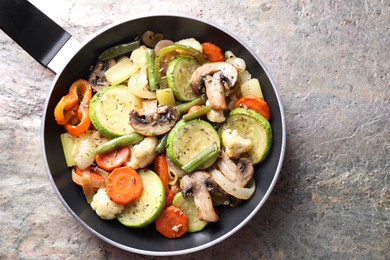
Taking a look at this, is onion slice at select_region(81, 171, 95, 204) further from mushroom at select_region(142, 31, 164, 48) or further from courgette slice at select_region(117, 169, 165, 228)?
mushroom at select_region(142, 31, 164, 48)

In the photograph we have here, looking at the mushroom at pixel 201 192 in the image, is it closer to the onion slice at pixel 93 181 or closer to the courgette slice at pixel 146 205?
the courgette slice at pixel 146 205

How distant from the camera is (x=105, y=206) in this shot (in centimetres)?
239

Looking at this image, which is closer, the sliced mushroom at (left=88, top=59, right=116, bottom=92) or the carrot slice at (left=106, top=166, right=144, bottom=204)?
the carrot slice at (left=106, top=166, right=144, bottom=204)

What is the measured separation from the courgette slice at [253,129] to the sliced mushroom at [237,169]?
0.06m

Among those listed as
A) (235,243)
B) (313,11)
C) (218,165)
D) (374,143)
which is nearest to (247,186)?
(218,165)

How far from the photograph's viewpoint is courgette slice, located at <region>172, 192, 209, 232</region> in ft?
7.97

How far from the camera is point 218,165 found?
2.44 metres

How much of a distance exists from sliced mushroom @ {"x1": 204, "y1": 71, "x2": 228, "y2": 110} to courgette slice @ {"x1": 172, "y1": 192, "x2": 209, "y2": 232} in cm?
45

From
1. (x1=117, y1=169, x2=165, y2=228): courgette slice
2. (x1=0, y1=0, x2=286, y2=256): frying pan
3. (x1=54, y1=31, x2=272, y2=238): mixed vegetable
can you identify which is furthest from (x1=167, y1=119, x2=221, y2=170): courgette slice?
(x1=0, y1=0, x2=286, y2=256): frying pan

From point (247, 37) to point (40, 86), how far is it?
112 cm

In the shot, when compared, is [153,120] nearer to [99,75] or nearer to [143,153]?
[143,153]

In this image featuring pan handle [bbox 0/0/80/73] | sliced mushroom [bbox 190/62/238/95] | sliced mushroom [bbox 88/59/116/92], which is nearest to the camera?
pan handle [bbox 0/0/80/73]

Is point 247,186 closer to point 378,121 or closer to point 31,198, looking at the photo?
point 378,121

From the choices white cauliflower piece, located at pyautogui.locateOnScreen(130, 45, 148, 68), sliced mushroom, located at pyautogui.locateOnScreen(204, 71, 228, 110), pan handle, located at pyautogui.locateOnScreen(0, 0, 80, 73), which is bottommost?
sliced mushroom, located at pyautogui.locateOnScreen(204, 71, 228, 110)
